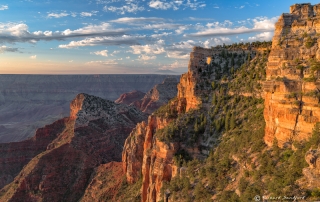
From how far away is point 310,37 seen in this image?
31.8 m

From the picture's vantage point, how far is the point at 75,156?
8769 centimetres

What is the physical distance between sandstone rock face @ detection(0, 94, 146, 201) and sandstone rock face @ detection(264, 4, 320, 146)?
6160cm

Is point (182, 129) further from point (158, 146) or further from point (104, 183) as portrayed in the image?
point (104, 183)

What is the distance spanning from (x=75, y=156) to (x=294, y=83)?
246 ft

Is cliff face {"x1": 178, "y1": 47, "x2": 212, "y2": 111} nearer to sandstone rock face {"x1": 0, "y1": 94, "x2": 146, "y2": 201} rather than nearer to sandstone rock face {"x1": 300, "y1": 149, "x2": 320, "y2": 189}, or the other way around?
sandstone rock face {"x1": 300, "y1": 149, "x2": 320, "y2": 189}

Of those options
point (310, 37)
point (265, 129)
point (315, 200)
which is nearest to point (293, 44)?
point (310, 37)

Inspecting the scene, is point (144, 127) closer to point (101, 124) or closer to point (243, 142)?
point (243, 142)

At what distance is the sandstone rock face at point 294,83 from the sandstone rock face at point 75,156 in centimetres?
6160

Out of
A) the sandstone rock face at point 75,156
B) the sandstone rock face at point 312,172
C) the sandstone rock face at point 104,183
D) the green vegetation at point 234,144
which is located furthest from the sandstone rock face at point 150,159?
the sandstone rock face at point 312,172

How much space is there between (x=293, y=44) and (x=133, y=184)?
45.6 m

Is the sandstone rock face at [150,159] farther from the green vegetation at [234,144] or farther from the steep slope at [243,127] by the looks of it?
the green vegetation at [234,144]

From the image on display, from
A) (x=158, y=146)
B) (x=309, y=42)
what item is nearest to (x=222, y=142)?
(x=158, y=146)

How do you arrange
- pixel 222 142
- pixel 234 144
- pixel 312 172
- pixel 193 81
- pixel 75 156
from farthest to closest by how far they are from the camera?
1. pixel 75 156
2. pixel 193 81
3. pixel 222 142
4. pixel 234 144
5. pixel 312 172

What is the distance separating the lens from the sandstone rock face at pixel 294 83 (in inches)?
1040
